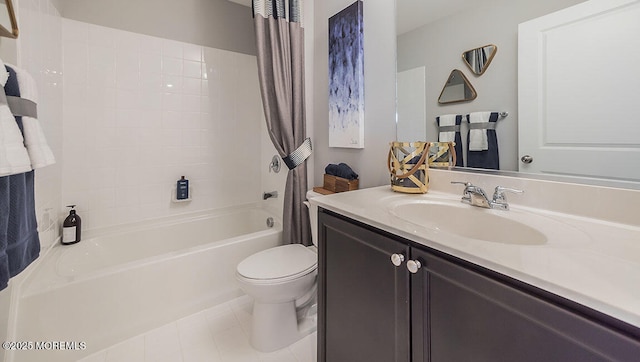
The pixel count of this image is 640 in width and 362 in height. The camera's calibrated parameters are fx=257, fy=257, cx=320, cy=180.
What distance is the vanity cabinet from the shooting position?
43cm

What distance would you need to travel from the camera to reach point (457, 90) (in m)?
1.15

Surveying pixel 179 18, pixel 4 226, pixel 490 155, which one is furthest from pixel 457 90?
pixel 179 18

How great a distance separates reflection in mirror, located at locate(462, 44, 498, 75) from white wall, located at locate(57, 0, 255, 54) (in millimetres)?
2036

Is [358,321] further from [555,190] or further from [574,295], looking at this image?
[555,190]

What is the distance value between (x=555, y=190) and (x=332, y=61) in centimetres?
135

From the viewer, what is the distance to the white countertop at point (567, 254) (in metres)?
0.40

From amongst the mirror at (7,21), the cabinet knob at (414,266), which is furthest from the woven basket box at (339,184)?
the mirror at (7,21)

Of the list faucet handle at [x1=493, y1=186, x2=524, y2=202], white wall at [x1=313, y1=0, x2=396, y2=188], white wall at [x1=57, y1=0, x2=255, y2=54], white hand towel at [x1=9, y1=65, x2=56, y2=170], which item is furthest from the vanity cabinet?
white wall at [x1=57, y1=0, x2=255, y2=54]

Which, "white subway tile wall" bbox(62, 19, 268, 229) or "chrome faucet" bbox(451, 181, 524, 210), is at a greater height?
"white subway tile wall" bbox(62, 19, 268, 229)

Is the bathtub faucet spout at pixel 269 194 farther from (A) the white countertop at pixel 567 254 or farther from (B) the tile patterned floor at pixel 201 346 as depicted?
(A) the white countertop at pixel 567 254

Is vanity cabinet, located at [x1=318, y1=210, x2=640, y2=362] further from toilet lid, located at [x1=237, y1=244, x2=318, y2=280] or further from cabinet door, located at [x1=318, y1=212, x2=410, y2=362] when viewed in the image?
toilet lid, located at [x1=237, y1=244, x2=318, y2=280]

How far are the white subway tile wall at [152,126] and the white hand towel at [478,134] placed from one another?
1.51 m

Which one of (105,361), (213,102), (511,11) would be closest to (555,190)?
(511,11)

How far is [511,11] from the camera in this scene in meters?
0.98
